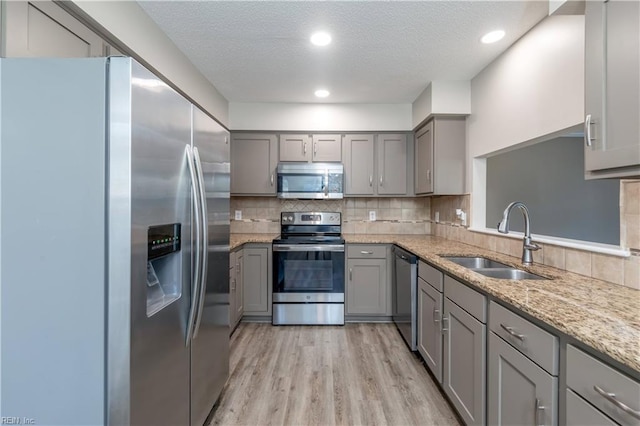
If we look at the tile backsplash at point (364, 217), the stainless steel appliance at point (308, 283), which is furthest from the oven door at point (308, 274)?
the tile backsplash at point (364, 217)

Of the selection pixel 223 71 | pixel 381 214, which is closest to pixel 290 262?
pixel 381 214

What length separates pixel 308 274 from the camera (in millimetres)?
3307

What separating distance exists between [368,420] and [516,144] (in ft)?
6.90

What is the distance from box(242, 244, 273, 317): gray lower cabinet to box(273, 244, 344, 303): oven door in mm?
85

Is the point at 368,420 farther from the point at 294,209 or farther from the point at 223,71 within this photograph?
the point at 223,71

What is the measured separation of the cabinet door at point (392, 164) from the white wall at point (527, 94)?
0.79 metres

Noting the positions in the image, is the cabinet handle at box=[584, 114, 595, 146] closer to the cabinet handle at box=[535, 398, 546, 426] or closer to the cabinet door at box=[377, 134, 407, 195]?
the cabinet handle at box=[535, 398, 546, 426]

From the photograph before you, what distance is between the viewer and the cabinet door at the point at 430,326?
2.09 metres

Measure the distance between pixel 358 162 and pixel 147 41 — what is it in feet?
7.66

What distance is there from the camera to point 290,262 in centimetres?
330

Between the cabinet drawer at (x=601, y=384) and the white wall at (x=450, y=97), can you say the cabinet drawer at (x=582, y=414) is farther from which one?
the white wall at (x=450, y=97)

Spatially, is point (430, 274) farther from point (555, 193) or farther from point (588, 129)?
point (555, 193)

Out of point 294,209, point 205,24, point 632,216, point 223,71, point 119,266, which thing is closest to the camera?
point 119,266

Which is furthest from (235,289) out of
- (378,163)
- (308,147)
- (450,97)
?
(450,97)
